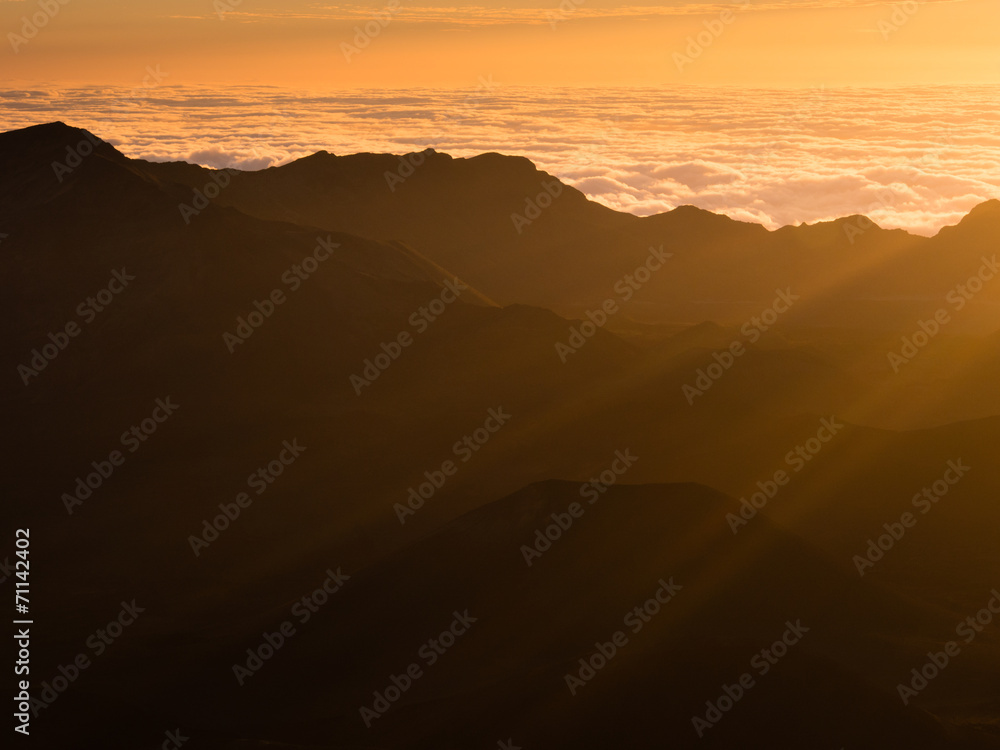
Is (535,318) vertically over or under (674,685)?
under

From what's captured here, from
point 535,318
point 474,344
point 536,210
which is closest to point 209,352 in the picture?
point 474,344

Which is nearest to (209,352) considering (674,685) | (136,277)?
(136,277)

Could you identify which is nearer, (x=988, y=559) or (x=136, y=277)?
(x=988, y=559)

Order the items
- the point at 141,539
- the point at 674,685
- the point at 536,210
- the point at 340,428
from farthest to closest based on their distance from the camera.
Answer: the point at 536,210 < the point at 340,428 < the point at 141,539 < the point at 674,685

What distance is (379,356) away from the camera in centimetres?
7731

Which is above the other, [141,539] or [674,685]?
[674,685]

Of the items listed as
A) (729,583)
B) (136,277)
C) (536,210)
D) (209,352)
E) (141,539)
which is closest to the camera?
(729,583)

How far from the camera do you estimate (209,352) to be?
7425 cm

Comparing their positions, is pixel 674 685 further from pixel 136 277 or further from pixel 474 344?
pixel 136 277

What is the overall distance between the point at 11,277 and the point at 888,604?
72.0 m

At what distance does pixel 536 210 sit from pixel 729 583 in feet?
378

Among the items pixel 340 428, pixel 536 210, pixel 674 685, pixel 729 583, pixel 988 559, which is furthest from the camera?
pixel 536 210

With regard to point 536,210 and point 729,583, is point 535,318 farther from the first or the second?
point 536,210

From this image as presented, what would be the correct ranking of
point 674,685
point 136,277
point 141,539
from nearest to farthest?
point 674,685 < point 141,539 < point 136,277
